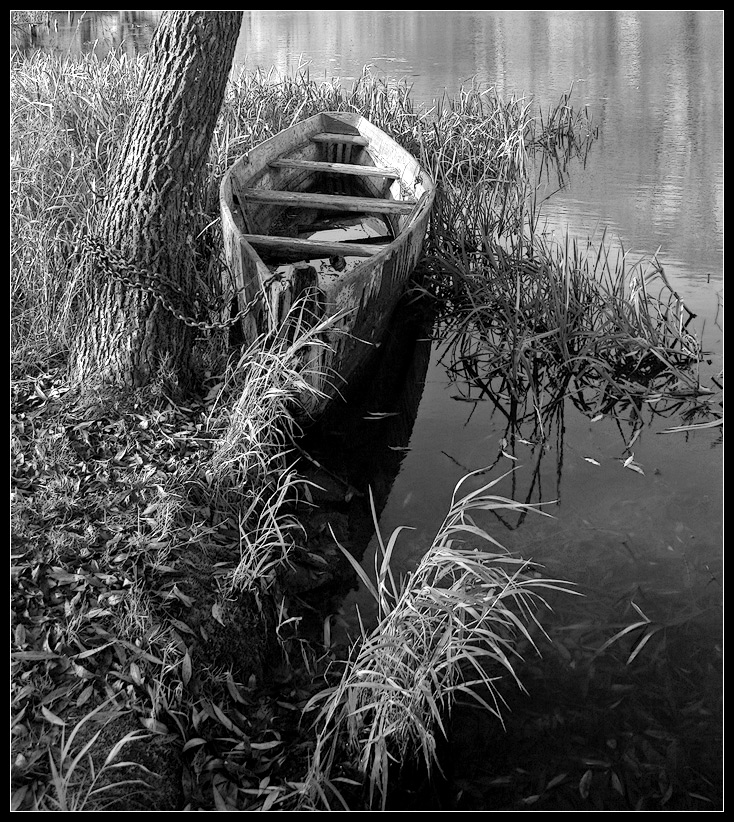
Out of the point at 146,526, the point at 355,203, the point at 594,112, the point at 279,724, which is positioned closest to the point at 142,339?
the point at 146,526

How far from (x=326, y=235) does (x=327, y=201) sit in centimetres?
107

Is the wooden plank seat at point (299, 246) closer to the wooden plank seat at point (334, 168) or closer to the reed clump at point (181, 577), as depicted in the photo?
the reed clump at point (181, 577)

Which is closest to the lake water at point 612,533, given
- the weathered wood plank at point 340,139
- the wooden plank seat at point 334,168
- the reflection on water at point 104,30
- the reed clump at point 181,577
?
the reed clump at point 181,577

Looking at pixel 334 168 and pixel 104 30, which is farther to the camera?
pixel 104 30

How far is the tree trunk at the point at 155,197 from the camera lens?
3.43 m

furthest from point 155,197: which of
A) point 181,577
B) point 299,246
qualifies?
point 181,577

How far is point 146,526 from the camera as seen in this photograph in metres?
2.79

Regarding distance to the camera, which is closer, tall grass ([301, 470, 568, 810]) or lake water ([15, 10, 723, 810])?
tall grass ([301, 470, 568, 810])

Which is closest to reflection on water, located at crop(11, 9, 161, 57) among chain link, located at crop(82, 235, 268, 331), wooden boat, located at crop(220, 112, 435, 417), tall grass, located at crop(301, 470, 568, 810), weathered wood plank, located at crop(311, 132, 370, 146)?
weathered wood plank, located at crop(311, 132, 370, 146)

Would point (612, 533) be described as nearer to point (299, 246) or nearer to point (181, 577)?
point (181, 577)

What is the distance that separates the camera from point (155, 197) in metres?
3.44

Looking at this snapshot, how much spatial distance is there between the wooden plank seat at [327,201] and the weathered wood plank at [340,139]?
132 cm

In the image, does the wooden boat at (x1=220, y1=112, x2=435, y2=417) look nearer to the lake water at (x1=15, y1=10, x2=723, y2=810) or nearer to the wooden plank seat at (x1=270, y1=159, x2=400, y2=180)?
the wooden plank seat at (x1=270, y1=159, x2=400, y2=180)

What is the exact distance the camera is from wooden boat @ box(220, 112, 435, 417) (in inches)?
148
